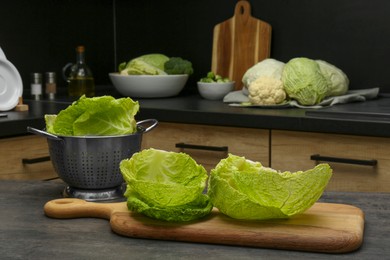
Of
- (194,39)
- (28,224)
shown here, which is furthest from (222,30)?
(28,224)

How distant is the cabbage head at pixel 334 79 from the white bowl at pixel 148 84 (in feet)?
2.08

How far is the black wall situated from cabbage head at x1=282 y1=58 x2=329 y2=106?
361 mm

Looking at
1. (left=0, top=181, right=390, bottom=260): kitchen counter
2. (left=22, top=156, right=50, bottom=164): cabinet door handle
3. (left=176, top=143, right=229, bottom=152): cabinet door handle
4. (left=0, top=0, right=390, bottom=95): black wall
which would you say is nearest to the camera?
(left=0, top=181, right=390, bottom=260): kitchen counter

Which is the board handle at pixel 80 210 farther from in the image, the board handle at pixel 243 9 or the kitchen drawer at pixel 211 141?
the board handle at pixel 243 9

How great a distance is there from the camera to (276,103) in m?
2.65

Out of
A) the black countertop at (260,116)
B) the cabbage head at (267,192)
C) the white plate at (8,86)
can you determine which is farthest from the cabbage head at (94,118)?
the white plate at (8,86)

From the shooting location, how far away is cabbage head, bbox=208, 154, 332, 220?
1143 millimetres

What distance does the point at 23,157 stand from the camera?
239cm

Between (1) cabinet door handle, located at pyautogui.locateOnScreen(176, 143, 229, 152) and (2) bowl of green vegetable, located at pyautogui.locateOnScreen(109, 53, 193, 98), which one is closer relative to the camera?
(1) cabinet door handle, located at pyautogui.locateOnScreen(176, 143, 229, 152)

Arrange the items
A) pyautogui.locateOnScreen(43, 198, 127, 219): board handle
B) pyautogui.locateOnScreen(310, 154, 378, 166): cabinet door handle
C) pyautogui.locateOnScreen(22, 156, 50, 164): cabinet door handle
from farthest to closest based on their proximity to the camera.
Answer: pyautogui.locateOnScreen(22, 156, 50, 164): cabinet door handle
pyautogui.locateOnScreen(310, 154, 378, 166): cabinet door handle
pyautogui.locateOnScreen(43, 198, 127, 219): board handle

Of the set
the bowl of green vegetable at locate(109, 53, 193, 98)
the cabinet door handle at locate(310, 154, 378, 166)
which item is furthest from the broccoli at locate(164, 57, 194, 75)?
the cabinet door handle at locate(310, 154, 378, 166)

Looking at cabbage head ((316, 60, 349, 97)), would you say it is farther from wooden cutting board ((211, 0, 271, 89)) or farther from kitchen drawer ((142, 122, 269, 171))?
kitchen drawer ((142, 122, 269, 171))

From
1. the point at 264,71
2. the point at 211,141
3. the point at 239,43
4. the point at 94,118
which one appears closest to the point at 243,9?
the point at 239,43

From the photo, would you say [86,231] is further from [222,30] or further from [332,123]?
[222,30]
